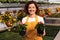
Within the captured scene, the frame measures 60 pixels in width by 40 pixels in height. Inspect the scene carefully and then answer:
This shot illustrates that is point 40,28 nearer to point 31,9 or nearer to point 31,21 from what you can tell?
point 31,21

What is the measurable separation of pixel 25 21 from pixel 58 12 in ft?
9.32

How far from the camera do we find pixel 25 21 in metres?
2.06

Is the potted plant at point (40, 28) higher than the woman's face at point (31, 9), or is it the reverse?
the woman's face at point (31, 9)

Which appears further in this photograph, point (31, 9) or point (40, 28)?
point (31, 9)

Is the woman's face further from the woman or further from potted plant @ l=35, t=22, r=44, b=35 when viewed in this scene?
potted plant @ l=35, t=22, r=44, b=35

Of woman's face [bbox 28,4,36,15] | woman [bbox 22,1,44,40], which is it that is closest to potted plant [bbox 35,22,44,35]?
woman [bbox 22,1,44,40]

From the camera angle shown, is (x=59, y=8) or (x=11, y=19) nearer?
(x=11, y=19)

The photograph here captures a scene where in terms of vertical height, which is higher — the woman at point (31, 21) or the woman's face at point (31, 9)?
the woman's face at point (31, 9)

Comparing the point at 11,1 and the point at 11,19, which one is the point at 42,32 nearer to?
the point at 11,19

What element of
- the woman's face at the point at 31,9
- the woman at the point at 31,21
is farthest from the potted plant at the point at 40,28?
the woman's face at the point at 31,9

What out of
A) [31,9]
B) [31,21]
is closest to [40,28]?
[31,21]

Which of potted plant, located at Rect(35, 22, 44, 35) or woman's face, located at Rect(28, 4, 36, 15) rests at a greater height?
woman's face, located at Rect(28, 4, 36, 15)

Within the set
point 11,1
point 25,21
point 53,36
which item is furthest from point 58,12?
point 25,21

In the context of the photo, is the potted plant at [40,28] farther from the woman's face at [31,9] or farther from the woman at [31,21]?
the woman's face at [31,9]
